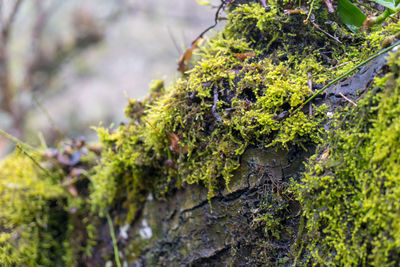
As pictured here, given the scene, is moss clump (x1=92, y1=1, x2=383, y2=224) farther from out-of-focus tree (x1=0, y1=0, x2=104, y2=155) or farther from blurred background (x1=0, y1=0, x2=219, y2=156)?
blurred background (x1=0, y1=0, x2=219, y2=156)

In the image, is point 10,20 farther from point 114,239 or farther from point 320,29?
point 320,29

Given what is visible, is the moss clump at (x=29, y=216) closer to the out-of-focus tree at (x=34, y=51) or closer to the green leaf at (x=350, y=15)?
the green leaf at (x=350, y=15)

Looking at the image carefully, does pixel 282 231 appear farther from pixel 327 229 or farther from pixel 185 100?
pixel 185 100

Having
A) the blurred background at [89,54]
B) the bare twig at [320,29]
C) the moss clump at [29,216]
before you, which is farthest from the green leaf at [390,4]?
the blurred background at [89,54]

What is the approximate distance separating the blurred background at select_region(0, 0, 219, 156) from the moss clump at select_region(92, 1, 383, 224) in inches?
168

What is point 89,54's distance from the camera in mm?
6340

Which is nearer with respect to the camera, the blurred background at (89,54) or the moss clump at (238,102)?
the moss clump at (238,102)

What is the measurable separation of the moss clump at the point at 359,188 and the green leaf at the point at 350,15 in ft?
1.38

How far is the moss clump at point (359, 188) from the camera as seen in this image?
25.0 inches

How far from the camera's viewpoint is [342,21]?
42.4 inches

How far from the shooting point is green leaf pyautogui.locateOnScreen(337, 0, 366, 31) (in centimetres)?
99

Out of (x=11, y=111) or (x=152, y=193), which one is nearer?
(x=152, y=193)

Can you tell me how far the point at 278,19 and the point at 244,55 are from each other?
0.69 ft

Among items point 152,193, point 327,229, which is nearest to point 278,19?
point 327,229
